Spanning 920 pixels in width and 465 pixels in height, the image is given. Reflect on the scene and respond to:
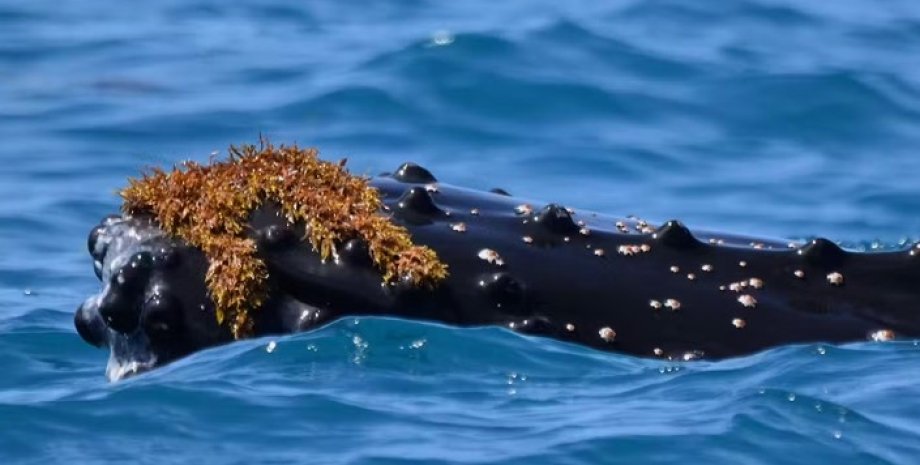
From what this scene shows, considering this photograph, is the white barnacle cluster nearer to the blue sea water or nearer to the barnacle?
the barnacle

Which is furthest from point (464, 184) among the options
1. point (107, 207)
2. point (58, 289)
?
point (58, 289)

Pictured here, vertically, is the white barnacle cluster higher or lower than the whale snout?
higher

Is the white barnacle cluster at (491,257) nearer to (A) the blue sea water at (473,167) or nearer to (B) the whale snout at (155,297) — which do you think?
(A) the blue sea water at (473,167)

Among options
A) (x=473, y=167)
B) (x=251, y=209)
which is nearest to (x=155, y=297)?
(x=251, y=209)

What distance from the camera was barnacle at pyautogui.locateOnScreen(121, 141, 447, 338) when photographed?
688cm

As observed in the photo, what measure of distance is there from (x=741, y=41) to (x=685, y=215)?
5.13 meters

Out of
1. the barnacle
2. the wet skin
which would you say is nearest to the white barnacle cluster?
the wet skin

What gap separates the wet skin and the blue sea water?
3.7 inches

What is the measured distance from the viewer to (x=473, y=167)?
551 inches

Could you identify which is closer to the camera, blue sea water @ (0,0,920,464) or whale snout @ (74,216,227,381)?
blue sea water @ (0,0,920,464)

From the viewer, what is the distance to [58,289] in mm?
10898

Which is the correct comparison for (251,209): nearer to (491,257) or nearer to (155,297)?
(155,297)

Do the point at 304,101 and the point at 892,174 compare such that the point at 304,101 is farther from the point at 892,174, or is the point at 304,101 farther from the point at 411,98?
the point at 892,174

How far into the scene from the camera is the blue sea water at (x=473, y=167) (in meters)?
6.78
